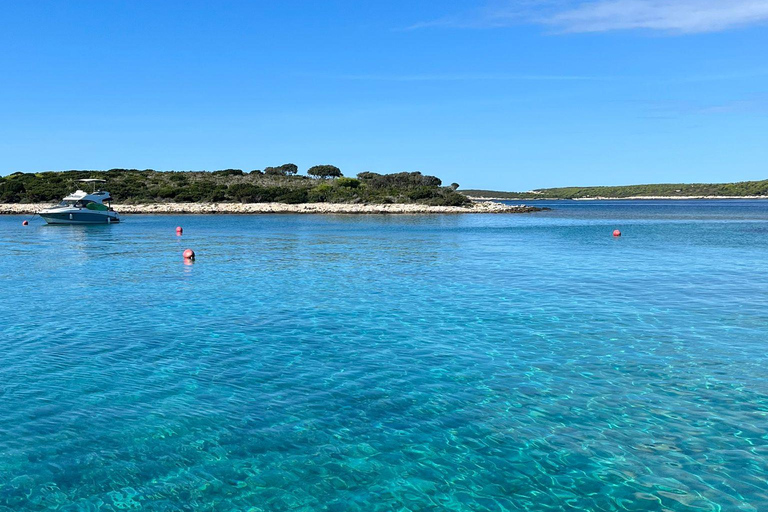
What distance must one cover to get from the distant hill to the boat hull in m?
42.3

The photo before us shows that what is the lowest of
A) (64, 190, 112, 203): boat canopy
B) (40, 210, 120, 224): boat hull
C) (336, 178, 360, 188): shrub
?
(40, 210, 120, 224): boat hull

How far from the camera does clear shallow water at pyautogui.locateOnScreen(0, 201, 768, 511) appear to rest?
7117mm

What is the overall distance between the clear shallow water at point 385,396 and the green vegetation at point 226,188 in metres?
87.6

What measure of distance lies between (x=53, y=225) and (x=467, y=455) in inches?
2622

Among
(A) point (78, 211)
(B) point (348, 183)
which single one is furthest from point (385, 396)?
(B) point (348, 183)

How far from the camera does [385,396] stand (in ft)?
33.1

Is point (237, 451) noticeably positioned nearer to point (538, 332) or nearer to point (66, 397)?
point (66, 397)

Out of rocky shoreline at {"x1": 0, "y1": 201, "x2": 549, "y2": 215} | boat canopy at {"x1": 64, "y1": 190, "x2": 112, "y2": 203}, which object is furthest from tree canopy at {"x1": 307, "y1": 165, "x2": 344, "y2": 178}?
boat canopy at {"x1": 64, "y1": 190, "x2": 112, "y2": 203}

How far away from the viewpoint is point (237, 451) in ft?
26.2

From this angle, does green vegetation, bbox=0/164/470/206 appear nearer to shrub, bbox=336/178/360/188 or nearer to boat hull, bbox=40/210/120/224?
shrub, bbox=336/178/360/188

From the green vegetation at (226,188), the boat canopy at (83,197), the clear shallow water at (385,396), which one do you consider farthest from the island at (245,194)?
the clear shallow water at (385,396)

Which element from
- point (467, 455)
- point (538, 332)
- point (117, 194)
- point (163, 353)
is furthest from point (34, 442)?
point (117, 194)

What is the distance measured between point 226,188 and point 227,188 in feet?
0.67

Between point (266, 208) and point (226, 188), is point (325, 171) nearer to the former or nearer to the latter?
point (226, 188)
